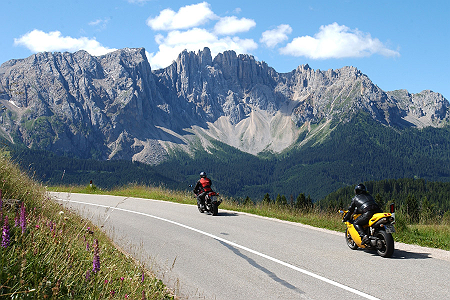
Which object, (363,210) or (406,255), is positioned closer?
(406,255)

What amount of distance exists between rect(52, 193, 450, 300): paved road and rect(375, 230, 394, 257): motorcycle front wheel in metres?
0.17

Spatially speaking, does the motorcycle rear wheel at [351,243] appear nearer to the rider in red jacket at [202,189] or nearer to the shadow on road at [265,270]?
the shadow on road at [265,270]

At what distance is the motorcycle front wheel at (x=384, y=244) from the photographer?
8.85 metres

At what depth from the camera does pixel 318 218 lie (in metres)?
15.4

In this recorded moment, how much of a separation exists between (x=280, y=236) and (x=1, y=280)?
28.5ft

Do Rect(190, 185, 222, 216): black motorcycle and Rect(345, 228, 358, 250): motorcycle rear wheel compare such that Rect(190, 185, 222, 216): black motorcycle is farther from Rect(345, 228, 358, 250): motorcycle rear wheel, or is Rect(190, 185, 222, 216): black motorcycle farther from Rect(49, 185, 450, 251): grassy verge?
Rect(345, 228, 358, 250): motorcycle rear wheel

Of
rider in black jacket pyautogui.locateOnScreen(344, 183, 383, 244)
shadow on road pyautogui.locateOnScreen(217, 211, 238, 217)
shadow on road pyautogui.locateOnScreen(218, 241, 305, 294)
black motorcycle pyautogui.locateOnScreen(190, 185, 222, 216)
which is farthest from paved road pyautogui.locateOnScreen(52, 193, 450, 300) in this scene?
black motorcycle pyautogui.locateOnScreen(190, 185, 222, 216)

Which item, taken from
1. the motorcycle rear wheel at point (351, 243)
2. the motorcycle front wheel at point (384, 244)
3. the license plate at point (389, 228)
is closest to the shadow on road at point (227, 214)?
the motorcycle rear wheel at point (351, 243)

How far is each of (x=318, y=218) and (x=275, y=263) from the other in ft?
24.3

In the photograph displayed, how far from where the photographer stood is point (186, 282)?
7.32 metres

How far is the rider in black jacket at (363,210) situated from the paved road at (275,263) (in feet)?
1.97

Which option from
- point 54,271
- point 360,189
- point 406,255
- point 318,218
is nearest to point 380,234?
point 406,255

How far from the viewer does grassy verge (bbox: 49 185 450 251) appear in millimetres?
11171

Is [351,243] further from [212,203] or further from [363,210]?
[212,203]
